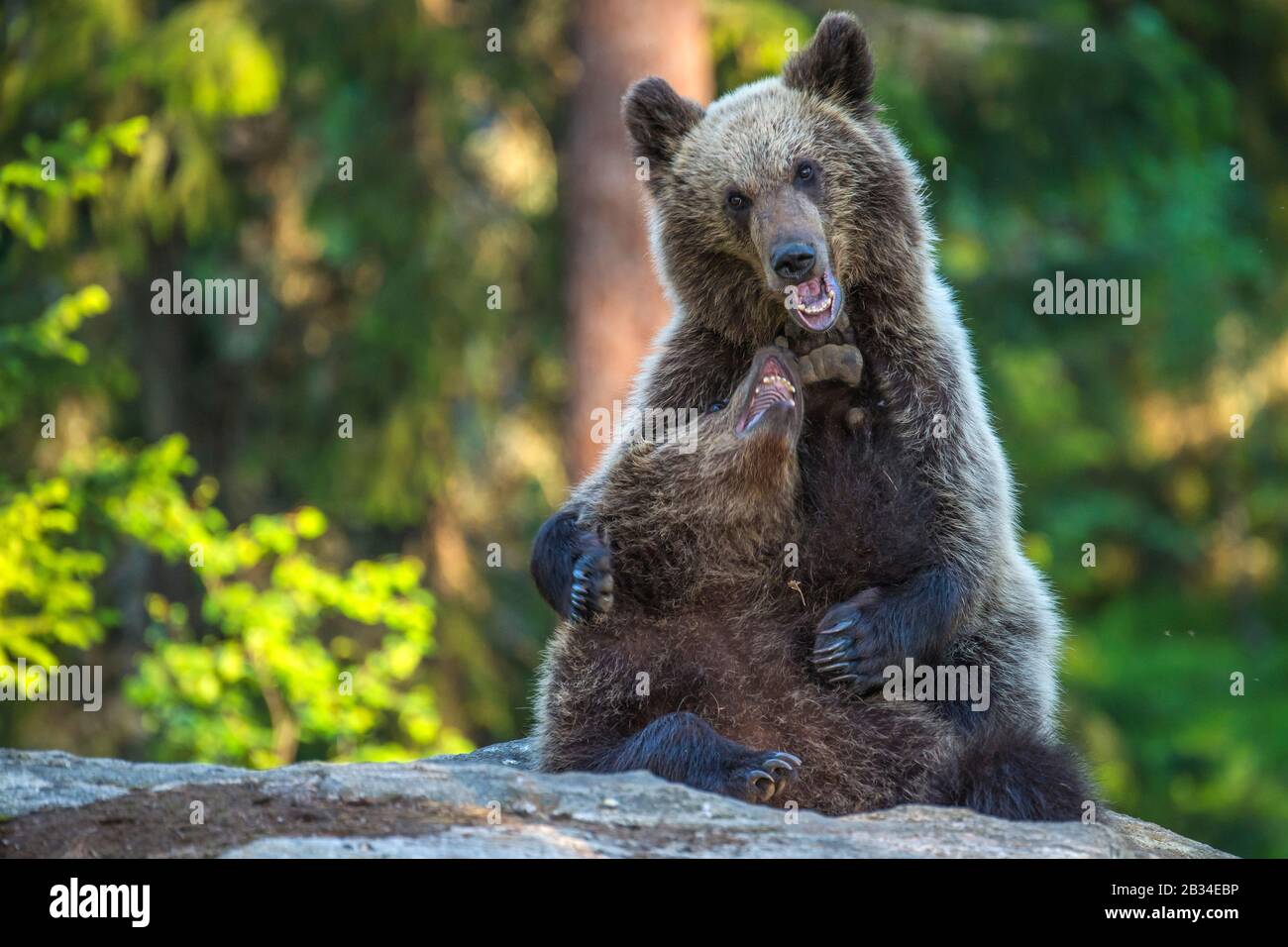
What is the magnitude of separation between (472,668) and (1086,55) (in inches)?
278

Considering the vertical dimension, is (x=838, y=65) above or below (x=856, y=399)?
above

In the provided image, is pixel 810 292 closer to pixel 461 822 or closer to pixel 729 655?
pixel 729 655

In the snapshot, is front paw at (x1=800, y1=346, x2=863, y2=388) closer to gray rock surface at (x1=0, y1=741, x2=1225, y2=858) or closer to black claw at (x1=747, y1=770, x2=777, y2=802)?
black claw at (x1=747, y1=770, x2=777, y2=802)

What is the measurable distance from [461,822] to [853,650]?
1.49 m

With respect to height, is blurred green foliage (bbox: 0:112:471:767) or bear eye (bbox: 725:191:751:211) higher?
bear eye (bbox: 725:191:751:211)

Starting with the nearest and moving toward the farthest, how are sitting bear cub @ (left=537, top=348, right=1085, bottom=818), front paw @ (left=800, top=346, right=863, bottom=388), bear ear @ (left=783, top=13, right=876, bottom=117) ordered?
sitting bear cub @ (left=537, top=348, right=1085, bottom=818)
front paw @ (left=800, top=346, right=863, bottom=388)
bear ear @ (left=783, top=13, right=876, bottom=117)

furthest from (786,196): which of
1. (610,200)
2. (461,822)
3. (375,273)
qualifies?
(375,273)

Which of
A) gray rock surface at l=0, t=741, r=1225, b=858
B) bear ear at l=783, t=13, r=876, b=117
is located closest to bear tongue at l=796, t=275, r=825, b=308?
bear ear at l=783, t=13, r=876, b=117

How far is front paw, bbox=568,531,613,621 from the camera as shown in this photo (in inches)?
220

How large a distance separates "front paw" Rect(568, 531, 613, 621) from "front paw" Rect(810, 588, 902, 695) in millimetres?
733

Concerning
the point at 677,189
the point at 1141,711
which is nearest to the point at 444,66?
the point at 677,189

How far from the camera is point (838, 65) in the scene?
20.7ft

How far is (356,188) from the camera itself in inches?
499

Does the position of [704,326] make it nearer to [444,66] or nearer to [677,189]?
[677,189]
